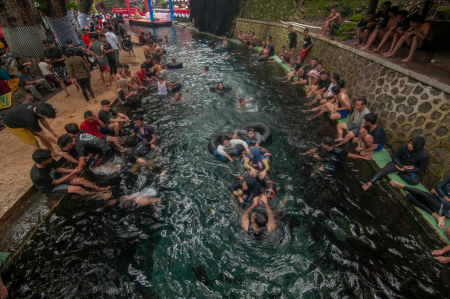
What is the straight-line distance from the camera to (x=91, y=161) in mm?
6637

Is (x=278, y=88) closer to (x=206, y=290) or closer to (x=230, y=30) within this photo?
(x=206, y=290)

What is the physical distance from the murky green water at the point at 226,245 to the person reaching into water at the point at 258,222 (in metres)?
0.19

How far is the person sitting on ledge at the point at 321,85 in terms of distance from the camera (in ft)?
34.1

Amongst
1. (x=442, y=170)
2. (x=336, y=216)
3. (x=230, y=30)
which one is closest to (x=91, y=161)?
(x=336, y=216)

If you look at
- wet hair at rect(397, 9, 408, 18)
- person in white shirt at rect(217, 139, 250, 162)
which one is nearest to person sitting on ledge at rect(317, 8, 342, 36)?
wet hair at rect(397, 9, 408, 18)

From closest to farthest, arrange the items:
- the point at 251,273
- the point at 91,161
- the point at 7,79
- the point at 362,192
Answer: the point at 251,273 < the point at 362,192 < the point at 91,161 < the point at 7,79

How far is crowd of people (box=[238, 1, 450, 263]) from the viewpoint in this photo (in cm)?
525

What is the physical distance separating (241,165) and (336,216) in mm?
3180

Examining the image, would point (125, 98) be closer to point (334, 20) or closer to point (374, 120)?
point (374, 120)

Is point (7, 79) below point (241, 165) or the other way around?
the other way around

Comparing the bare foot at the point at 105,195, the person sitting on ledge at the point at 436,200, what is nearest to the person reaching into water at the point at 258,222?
the person sitting on ledge at the point at 436,200

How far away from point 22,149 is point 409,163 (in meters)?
12.2

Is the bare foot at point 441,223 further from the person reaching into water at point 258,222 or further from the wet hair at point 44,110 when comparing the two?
the wet hair at point 44,110

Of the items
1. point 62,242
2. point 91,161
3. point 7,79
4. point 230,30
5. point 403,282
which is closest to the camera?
point 403,282
